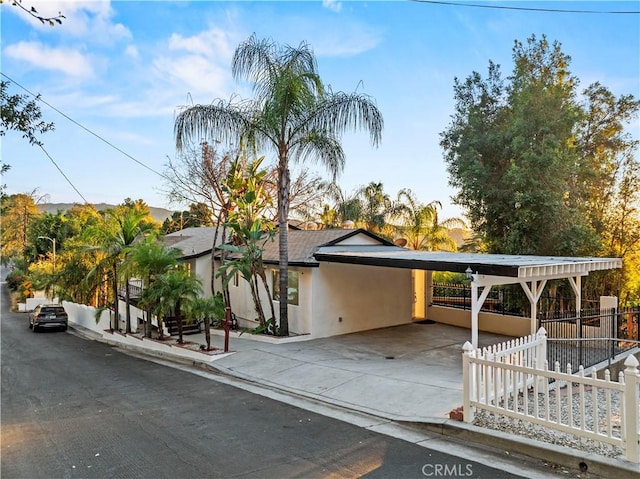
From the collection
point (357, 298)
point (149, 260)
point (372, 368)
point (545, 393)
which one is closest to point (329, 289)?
point (357, 298)

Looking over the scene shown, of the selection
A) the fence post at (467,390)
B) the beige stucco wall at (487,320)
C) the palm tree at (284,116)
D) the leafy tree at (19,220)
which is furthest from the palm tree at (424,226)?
the leafy tree at (19,220)

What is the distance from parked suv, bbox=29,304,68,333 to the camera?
2314 centimetres

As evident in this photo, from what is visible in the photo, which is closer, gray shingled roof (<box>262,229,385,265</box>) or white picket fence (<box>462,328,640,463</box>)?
white picket fence (<box>462,328,640,463</box>)

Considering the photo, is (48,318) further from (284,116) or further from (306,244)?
(284,116)

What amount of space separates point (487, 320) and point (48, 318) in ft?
72.5

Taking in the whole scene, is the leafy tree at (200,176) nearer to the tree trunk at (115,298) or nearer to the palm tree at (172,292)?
the tree trunk at (115,298)

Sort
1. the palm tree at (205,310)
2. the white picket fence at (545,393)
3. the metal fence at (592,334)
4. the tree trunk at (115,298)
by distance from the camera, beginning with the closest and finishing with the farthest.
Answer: the white picket fence at (545,393), the metal fence at (592,334), the palm tree at (205,310), the tree trunk at (115,298)

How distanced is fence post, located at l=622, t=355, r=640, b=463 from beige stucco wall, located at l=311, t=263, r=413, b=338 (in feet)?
31.7

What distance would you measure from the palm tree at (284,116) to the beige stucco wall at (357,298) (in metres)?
1.19

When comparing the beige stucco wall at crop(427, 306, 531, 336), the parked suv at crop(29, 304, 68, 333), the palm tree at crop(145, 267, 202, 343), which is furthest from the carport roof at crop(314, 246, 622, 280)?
the parked suv at crop(29, 304, 68, 333)

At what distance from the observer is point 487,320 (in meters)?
14.5

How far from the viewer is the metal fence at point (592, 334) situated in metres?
9.78

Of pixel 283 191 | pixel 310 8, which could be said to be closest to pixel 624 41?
pixel 310 8

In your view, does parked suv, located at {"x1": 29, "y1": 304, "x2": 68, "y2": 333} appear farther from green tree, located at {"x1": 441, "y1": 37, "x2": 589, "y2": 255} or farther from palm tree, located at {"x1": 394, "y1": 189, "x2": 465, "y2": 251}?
green tree, located at {"x1": 441, "y1": 37, "x2": 589, "y2": 255}
